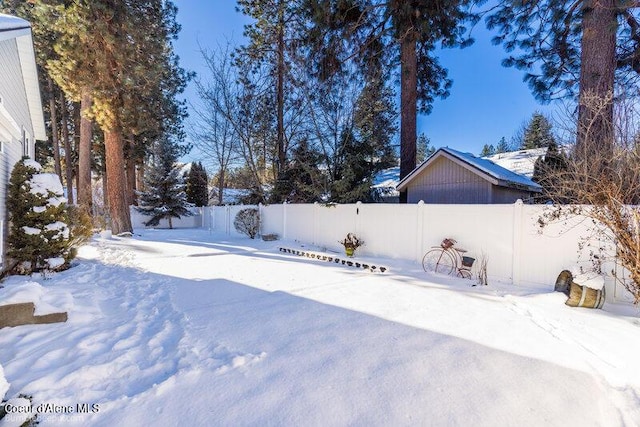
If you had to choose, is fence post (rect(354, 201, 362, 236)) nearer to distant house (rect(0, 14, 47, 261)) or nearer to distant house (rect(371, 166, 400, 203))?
distant house (rect(371, 166, 400, 203))

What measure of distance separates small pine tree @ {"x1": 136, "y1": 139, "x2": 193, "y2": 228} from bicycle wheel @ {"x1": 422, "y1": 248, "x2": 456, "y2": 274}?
732 inches

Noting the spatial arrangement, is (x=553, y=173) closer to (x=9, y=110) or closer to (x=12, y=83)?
(x=9, y=110)

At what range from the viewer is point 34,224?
19.7 feet

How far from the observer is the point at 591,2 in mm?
5855

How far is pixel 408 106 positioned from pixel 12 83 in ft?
36.1

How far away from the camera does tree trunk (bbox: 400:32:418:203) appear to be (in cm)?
991

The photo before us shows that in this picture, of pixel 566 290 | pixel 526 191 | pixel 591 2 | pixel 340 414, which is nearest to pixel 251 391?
pixel 340 414

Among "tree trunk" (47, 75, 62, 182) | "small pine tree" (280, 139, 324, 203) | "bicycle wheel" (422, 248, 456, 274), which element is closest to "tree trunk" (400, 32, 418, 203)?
"small pine tree" (280, 139, 324, 203)

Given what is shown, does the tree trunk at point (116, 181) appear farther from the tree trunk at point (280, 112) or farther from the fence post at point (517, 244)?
the fence post at point (517, 244)

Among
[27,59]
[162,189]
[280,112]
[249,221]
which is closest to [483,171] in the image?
[280,112]

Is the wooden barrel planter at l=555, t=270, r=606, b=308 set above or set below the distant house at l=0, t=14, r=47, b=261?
below

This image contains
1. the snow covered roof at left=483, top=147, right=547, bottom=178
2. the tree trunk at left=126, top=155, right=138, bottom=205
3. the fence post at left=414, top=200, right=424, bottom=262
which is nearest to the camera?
the fence post at left=414, top=200, right=424, bottom=262

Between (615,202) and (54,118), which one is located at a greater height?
(54,118)

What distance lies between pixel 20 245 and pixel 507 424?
26.7 ft
